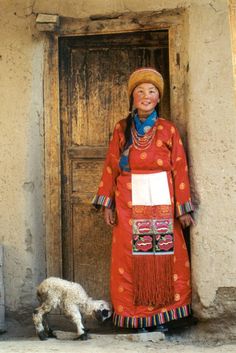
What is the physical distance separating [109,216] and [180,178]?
60 cm

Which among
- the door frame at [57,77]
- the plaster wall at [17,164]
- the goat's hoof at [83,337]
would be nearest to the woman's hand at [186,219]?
the door frame at [57,77]

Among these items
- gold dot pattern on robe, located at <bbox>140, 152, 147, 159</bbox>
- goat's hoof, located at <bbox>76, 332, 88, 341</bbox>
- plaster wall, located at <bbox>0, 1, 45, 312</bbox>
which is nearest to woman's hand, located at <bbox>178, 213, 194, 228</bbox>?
gold dot pattern on robe, located at <bbox>140, 152, 147, 159</bbox>

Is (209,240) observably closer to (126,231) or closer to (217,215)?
(217,215)

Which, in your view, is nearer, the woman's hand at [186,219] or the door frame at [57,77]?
the woman's hand at [186,219]

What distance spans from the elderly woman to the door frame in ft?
1.07

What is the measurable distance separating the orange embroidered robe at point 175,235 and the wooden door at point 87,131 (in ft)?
1.63

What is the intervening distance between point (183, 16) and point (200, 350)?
2405mm

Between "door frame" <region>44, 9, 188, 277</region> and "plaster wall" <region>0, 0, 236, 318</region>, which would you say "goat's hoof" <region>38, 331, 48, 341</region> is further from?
"door frame" <region>44, 9, 188, 277</region>

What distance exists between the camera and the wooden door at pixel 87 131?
513cm

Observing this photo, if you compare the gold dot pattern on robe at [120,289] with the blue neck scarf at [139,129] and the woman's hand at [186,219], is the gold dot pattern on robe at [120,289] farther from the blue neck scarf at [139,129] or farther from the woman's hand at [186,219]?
the blue neck scarf at [139,129]

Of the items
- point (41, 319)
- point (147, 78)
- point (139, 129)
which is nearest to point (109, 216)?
point (139, 129)

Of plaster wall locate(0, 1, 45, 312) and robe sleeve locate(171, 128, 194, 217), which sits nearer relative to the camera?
robe sleeve locate(171, 128, 194, 217)

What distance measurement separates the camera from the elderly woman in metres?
4.54

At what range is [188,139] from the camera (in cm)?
469
